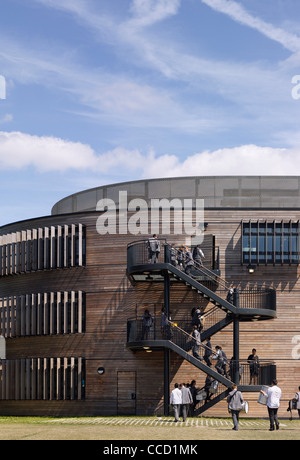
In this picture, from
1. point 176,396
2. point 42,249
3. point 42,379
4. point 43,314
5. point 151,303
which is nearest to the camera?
point 176,396

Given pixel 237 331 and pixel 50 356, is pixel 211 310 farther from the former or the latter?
pixel 50 356

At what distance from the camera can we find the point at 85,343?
4034 cm

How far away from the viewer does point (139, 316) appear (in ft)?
128

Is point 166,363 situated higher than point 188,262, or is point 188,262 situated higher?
point 188,262

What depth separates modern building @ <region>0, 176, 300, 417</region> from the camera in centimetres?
3766

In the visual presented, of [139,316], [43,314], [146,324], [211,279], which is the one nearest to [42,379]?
[43,314]

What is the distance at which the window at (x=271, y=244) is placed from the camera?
39.3 metres

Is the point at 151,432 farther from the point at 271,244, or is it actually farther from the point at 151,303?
the point at 271,244

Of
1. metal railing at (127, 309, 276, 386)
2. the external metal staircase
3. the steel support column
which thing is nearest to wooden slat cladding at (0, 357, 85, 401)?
the external metal staircase

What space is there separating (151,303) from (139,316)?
36.8 inches

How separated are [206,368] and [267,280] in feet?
20.3

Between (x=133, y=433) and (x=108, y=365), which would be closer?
(x=133, y=433)

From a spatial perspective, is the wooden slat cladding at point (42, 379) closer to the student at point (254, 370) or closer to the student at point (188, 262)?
the student at point (188, 262)
